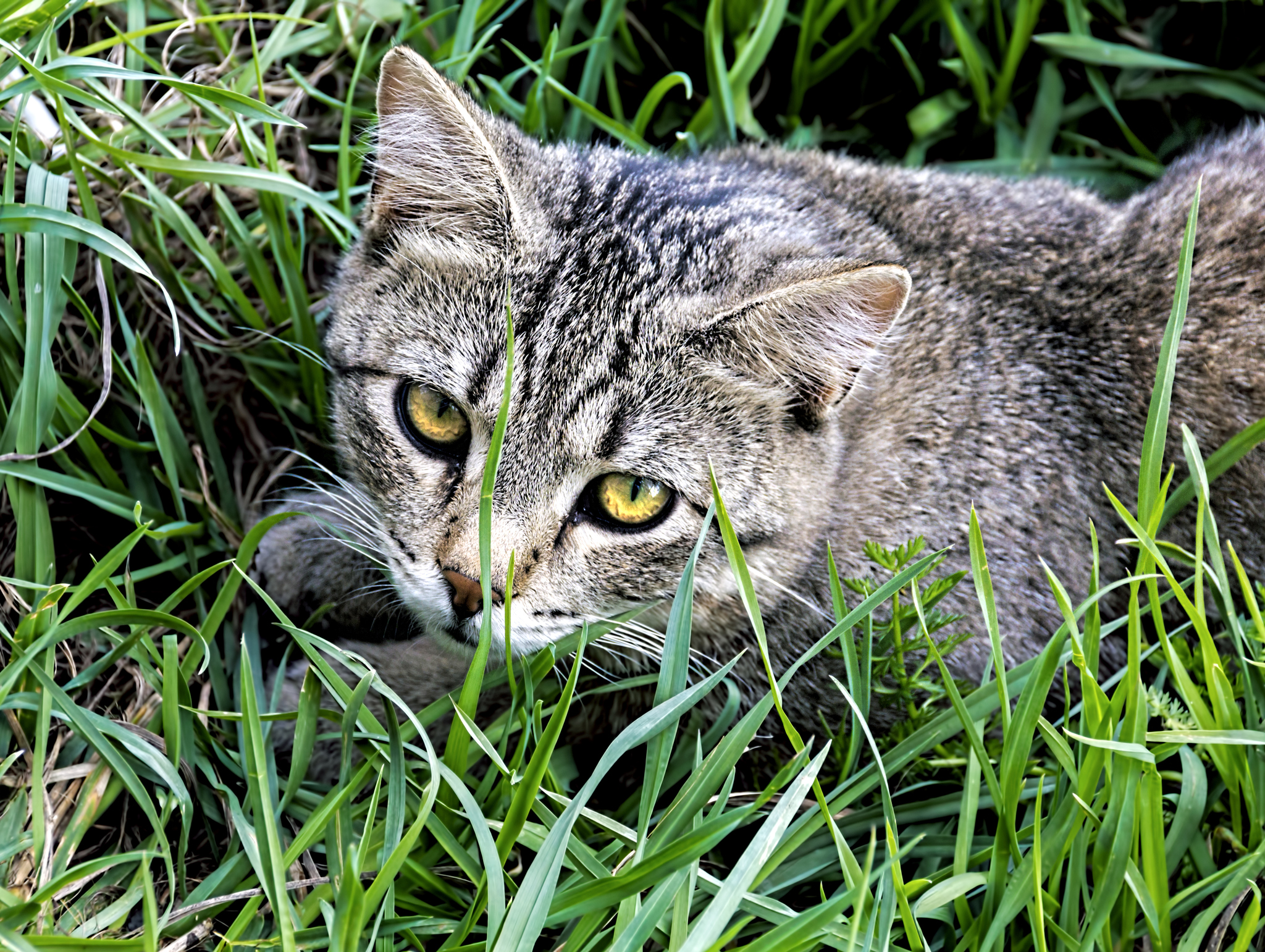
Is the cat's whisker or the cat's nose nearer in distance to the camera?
the cat's nose

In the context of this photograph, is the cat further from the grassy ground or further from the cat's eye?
the grassy ground

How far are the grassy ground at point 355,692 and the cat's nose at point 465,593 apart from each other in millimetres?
160

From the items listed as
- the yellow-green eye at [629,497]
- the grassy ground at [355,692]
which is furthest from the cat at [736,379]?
the grassy ground at [355,692]

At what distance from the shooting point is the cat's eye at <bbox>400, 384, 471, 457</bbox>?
216 centimetres

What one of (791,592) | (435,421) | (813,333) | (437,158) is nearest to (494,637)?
(435,421)

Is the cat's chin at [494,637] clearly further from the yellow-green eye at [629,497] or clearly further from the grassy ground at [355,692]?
the yellow-green eye at [629,497]

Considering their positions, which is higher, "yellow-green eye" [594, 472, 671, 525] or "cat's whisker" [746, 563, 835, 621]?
"yellow-green eye" [594, 472, 671, 525]

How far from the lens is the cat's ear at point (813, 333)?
6.51 ft

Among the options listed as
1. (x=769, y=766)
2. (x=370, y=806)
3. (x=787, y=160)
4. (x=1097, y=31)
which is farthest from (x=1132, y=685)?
(x=1097, y=31)

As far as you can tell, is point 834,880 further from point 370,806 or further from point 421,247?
point 421,247

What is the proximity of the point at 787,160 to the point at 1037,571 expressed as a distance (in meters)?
1.23

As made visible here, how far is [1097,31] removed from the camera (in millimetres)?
3643

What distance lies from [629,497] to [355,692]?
628 mm

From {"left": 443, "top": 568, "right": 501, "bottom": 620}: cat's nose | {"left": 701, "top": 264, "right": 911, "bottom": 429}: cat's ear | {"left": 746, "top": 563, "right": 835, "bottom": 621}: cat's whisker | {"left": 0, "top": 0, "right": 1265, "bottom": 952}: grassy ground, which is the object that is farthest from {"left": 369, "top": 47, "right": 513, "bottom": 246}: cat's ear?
{"left": 746, "top": 563, "right": 835, "bottom": 621}: cat's whisker
